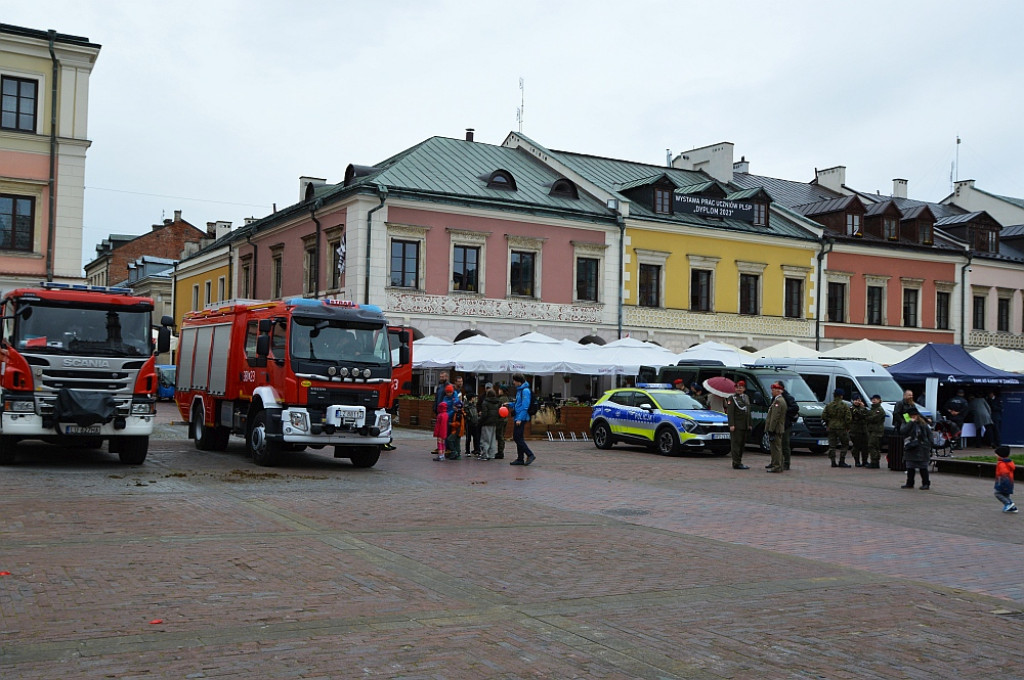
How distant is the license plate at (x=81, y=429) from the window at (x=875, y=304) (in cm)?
3731

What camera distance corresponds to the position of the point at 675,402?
84.5 feet

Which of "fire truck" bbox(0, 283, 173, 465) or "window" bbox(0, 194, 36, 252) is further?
"window" bbox(0, 194, 36, 252)

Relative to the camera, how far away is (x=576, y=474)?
764 inches

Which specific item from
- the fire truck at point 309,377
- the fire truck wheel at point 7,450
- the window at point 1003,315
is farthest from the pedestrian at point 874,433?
the window at point 1003,315

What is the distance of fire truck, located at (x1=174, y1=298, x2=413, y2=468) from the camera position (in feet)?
60.4

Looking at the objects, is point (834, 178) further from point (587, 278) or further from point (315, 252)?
point (315, 252)

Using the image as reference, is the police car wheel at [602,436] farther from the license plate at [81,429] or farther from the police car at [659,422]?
the license plate at [81,429]

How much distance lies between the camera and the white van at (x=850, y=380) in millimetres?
28672

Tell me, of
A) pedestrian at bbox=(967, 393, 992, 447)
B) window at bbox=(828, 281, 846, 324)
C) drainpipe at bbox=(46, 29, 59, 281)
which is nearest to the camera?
pedestrian at bbox=(967, 393, 992, 447)

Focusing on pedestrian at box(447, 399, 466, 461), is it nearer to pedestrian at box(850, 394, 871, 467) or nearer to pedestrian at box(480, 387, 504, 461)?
pedestrian at box(480, 387, 504, 461)

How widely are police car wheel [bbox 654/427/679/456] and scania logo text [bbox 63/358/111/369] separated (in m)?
13.3

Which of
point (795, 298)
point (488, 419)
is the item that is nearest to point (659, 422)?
point (488, 419)

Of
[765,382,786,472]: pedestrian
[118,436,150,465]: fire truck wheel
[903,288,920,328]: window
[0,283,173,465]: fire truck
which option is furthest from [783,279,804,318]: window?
[118,436,150,465]: fire truck wheel

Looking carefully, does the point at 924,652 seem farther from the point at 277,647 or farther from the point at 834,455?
the point at 834,455
